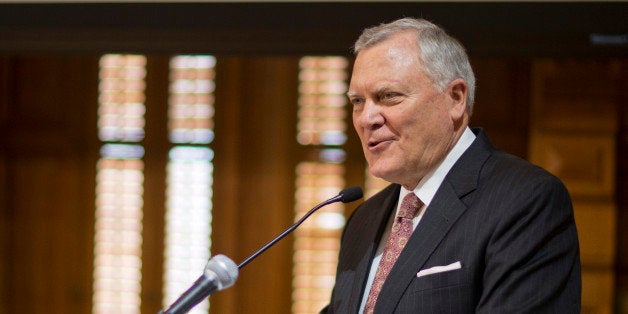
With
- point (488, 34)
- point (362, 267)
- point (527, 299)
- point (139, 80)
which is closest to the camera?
point (527, 299)

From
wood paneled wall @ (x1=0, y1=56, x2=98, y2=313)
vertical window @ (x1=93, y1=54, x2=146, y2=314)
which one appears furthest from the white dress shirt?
wood paneled wall @ (x1=0, y1=56, x2=98, y2=313)

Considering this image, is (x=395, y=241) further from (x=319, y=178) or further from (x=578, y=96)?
(x=319, y=178)

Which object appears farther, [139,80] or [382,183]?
[139,80]

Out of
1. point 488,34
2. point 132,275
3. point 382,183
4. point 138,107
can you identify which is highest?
point 488,34

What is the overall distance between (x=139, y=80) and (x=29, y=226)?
1150 millimetres

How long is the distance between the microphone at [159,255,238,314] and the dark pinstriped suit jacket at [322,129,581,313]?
1.17 feet

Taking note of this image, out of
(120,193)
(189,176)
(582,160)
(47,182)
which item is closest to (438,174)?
(582,160)

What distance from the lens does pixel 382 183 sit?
4289 mm

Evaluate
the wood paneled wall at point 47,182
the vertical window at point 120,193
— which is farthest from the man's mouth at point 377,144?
the wood paneled wall at point 47,182

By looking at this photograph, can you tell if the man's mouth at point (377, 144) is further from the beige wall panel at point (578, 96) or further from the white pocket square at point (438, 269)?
the beige wall panel at point (578, 96)

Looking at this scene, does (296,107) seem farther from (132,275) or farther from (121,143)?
(132,275)

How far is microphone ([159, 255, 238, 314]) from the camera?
140 cm

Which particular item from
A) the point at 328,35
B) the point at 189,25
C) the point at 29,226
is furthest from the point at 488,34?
the point at 29,226

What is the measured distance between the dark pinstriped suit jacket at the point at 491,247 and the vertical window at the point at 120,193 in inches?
121
